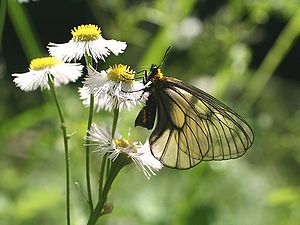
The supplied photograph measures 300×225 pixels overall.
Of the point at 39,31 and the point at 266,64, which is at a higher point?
the point at 39,31

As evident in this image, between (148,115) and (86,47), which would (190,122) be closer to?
(148,115)

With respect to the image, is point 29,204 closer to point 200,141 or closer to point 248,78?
point 248,78

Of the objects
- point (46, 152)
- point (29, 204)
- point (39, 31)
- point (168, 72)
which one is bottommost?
point (29, 204)

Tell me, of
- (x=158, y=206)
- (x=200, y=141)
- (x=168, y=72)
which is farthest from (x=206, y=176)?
(x=200, y=141)

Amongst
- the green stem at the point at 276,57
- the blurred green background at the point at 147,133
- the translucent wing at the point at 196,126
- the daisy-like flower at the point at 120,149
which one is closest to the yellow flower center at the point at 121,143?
the daisy-like flower at the point at 120,149

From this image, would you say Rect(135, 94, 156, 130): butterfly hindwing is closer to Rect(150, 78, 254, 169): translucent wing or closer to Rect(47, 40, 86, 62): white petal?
Rect(150, 78, 254, 169): translucent wing

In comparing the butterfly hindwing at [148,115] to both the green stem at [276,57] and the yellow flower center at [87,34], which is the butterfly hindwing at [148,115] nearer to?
the yellow flower center at [87,34]

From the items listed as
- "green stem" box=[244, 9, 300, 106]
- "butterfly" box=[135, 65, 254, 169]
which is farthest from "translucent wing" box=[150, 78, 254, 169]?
"green stem" box=[244, 9, 300, 106]
